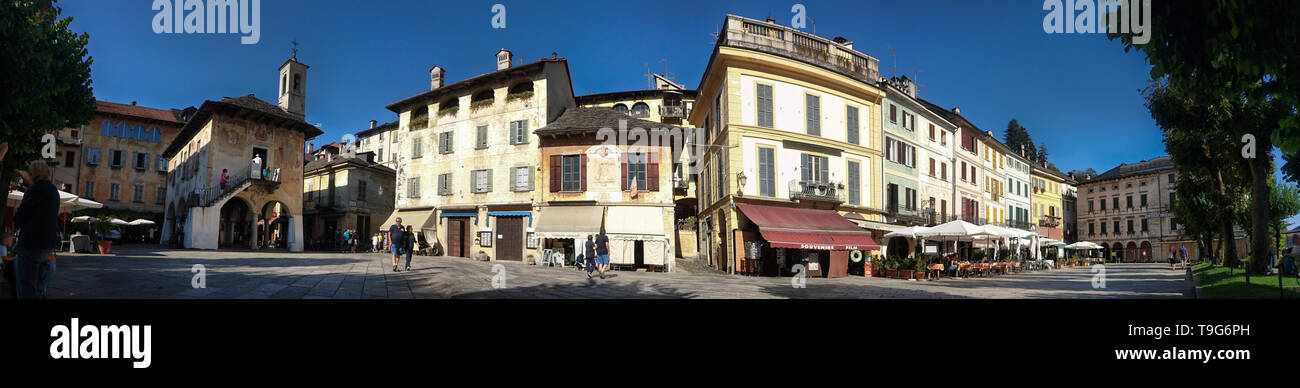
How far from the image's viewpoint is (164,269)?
1409 cm

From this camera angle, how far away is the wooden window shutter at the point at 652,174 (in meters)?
25.6

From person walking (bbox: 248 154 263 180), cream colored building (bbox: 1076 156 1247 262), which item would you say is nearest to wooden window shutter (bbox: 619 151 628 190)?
person walking (bbox: 248 154 263 180)

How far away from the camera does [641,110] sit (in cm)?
4050

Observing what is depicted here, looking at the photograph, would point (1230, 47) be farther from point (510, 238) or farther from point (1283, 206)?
point (1283, 206)

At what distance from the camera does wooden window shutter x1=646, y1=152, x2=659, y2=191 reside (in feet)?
84.0

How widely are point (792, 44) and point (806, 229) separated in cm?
805

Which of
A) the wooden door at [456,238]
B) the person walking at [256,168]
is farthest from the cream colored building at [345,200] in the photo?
the wooden door at [456,238]

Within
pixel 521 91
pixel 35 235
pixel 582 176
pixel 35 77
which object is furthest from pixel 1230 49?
pixel 521 91

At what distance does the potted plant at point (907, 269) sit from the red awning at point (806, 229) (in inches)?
48.9

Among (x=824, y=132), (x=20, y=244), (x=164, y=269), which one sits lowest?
(x=164, y=269)

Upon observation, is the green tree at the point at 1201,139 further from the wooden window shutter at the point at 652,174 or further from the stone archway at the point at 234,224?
the stone archway at the point at 234,224
